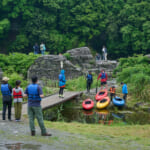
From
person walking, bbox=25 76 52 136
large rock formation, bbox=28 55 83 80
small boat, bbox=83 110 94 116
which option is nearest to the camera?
person walking, bbox=25 76 52 136

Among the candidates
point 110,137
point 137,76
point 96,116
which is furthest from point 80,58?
point 110,137

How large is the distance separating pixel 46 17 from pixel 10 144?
108 ft

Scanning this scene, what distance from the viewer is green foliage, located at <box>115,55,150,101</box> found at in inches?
690

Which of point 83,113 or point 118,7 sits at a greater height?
point 118,7

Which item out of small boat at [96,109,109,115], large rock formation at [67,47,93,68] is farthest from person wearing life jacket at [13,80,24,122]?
large rock formation at [67,47,93,68]

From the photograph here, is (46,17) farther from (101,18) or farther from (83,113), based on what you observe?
(83,113)

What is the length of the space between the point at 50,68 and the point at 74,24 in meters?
17.3

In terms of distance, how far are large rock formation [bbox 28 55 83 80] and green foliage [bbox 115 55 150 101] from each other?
3.54 metres

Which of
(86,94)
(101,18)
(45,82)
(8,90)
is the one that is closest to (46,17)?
(101,18)

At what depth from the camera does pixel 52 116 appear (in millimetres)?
14016

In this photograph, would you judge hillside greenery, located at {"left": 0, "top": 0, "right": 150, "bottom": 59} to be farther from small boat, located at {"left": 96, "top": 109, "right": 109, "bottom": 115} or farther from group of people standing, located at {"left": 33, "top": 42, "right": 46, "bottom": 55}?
small boat, located at {"left": 96, "top": 109, "right": 109, "bottom": 115}

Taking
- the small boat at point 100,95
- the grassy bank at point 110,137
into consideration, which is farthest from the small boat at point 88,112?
the grassy bank at point 110,137

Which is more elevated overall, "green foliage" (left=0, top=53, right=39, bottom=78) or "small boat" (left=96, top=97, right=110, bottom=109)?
"green foliage" (left=0, top=53, right=39, bottom=78)

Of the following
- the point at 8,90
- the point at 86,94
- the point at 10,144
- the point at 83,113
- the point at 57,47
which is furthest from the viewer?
the point at 57,47
